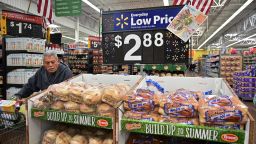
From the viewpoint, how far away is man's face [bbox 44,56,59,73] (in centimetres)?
296

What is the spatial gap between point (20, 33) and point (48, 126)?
499 cm

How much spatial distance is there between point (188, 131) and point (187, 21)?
1.52 metres

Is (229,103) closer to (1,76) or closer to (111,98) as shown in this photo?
(111,98)

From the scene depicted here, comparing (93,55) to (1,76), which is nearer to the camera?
(1,76)

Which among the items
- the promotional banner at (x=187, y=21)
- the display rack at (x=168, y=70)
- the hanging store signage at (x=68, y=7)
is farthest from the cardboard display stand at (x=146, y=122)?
the hanging store signage at (x=68, y=7)

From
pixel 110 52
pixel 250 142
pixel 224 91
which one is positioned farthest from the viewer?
pixel 110 52

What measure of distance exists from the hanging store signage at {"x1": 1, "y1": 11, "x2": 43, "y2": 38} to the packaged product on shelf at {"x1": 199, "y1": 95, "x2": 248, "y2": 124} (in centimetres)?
594

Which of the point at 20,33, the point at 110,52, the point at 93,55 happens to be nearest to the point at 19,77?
the point at 20,33

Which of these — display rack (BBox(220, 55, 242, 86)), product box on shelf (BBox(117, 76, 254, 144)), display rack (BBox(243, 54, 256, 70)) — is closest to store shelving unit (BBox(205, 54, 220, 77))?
display rack (BBox(220, 55, 242, 86))

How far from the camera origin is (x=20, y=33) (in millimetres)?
6277

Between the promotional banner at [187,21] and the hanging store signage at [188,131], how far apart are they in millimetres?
1436

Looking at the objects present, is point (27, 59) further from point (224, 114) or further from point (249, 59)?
point (249, 59)

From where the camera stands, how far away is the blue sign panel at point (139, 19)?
271 centimetres

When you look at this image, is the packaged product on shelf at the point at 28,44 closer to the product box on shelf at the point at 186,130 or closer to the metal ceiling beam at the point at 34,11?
the product box on shelf at the point at 186,130
